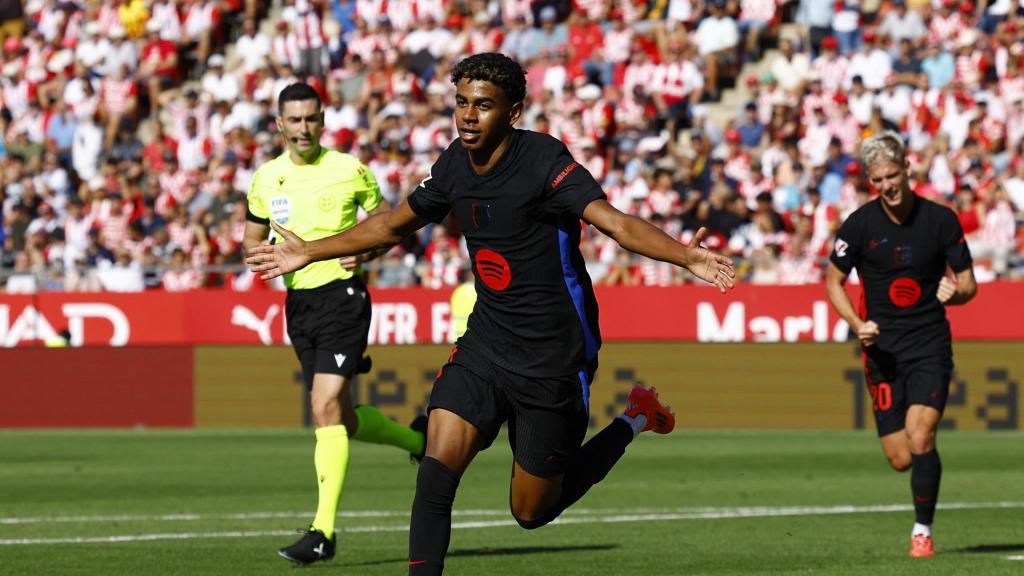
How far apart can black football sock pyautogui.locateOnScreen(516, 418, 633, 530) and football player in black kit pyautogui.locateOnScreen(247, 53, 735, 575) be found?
5.0 inches

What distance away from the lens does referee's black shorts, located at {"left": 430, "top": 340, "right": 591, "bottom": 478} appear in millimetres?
7773

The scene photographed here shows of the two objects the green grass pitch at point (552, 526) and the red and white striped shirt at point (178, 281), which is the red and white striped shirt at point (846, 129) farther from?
the red and white striped shirt at point (178, 281)

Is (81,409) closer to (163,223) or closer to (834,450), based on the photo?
(163,223)

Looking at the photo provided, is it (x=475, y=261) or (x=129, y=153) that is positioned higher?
(x=129, y=153)

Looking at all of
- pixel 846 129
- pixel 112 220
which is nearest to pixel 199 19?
pixel 112 220

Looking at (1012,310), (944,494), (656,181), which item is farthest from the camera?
(656,181)

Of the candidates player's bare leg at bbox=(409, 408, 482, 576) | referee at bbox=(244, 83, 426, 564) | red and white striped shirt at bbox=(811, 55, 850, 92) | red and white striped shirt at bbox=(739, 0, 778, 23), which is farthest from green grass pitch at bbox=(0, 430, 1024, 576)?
red and white striped shirt at bbox=(739, 0, 778, 23)

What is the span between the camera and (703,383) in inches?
926

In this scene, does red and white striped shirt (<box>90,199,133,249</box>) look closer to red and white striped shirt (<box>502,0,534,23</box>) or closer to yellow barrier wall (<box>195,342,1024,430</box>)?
yellow barrier wall (<box>195,342,1024,430</box>)

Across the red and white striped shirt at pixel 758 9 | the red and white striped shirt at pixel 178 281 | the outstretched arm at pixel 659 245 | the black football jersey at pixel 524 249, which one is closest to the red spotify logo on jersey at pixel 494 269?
the black football jersey at pixel 524 249

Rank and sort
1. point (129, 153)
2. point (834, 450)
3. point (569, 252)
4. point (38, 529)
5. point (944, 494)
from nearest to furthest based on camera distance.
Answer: point (569, 252) < point (38, 529) < point (944, 494) < point (834, 450) < point (129, 153)

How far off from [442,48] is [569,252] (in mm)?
23230

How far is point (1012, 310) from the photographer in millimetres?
22438

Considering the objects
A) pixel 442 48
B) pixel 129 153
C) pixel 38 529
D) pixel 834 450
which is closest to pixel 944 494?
pixel 834 450
